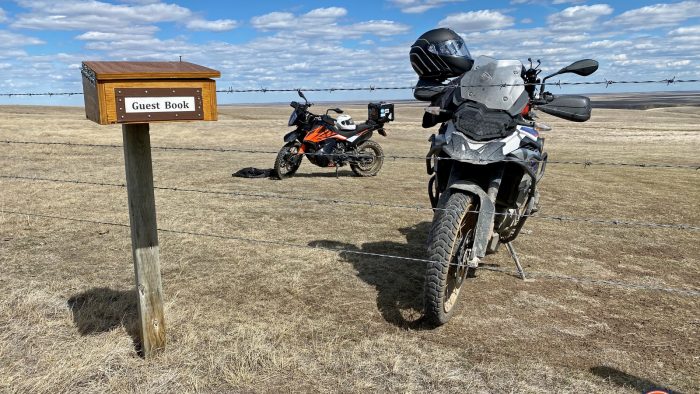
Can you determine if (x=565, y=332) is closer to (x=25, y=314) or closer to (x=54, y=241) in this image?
(x=25, y=314)

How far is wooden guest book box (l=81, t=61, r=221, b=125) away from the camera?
8.78 ft

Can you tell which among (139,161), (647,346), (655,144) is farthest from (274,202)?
(655,144)

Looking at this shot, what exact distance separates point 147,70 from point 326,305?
2101mm

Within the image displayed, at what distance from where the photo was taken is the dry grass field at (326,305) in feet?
10.1

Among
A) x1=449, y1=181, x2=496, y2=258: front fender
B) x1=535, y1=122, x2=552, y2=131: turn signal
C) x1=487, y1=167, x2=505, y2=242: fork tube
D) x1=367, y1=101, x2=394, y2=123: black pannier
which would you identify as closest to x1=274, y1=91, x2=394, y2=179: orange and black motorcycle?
x1=367, y1=101, x2=394, y2=123: black pannier

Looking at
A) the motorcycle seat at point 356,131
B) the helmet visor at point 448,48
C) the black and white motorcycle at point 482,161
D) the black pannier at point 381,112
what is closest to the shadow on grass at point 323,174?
the motorcycle seat at point 356,131

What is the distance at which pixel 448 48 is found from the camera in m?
4.61

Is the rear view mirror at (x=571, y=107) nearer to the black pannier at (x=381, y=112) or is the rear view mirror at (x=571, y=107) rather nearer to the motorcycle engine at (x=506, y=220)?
the motorcycle engine at (x=506, y=220)

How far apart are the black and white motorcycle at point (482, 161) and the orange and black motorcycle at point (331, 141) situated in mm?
5975

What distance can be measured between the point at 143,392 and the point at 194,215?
4204mm

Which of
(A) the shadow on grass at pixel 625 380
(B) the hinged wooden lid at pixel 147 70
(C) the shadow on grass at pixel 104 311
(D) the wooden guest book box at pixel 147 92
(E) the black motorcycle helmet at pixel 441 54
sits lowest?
(A) the shadow on grass at pixel 625 380

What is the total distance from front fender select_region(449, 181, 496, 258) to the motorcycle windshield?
713mm

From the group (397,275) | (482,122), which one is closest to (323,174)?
(397,275)

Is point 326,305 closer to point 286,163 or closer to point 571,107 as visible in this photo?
point 571,107
